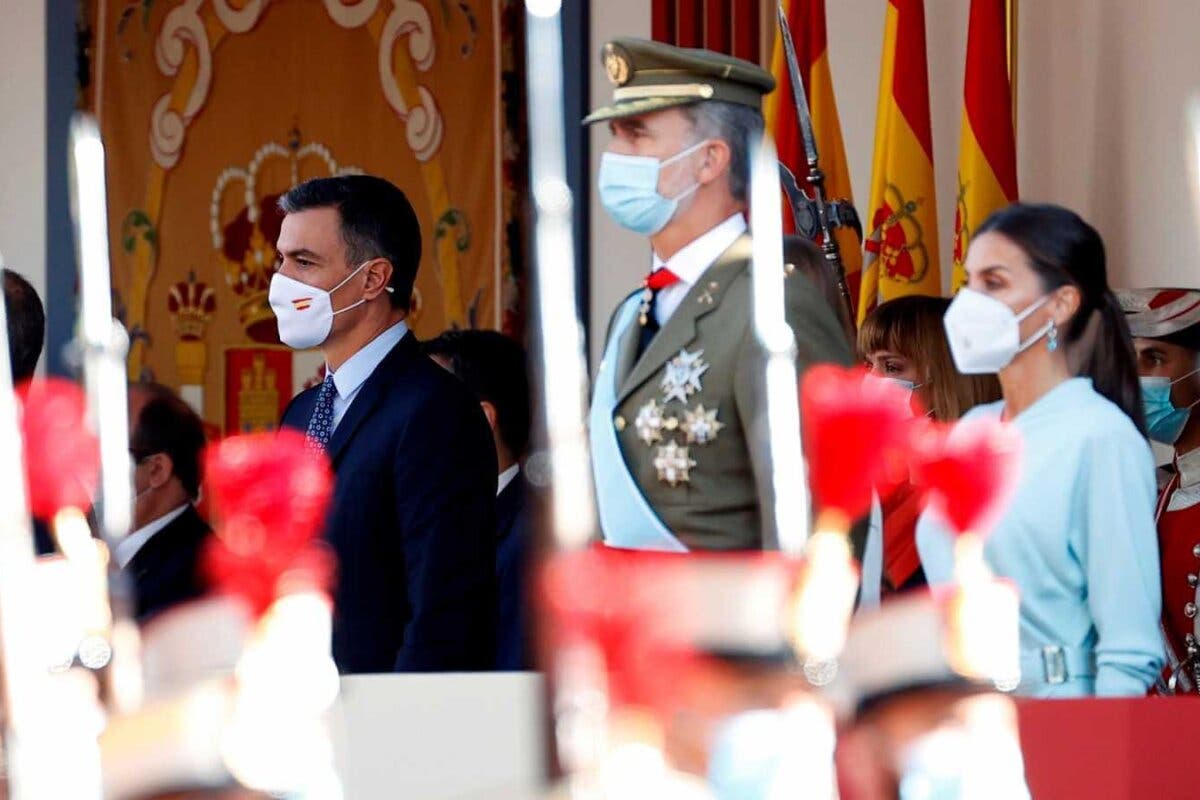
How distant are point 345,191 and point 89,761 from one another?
1369 millimetres

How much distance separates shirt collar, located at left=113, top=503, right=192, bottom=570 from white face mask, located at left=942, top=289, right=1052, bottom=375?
1.02 m

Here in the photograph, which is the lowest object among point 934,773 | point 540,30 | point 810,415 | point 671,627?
point 934,773

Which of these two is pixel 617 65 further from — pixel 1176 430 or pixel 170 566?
pixel 1176 430

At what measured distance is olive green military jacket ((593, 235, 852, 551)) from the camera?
1.86 metres

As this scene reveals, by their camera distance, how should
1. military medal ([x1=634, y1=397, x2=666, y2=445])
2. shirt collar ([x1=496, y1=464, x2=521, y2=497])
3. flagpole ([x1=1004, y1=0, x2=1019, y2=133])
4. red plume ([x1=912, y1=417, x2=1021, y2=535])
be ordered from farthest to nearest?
flagpole ([x1=1004, y1=0, x2=1019, y2=133]) < shirt collar ([x1=496, y1=464, x2=521, y2=497]) < military medal ([x1=634, y1=397, x2=666, y2=445]) < red plume ([x1=912, y1=417, x2=1021, y2=535])

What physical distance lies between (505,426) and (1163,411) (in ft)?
3.09

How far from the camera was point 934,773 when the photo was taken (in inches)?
52.9

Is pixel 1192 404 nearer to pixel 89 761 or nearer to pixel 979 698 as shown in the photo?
pixel 979 698

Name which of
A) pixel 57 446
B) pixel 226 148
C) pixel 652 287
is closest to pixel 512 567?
pixel 652 287

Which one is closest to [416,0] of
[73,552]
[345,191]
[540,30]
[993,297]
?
[345,191]

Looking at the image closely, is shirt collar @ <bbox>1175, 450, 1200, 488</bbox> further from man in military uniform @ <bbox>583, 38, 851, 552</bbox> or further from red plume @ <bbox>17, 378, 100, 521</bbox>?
red plume @ <bbox>17, 378, 100, 521</bbox>

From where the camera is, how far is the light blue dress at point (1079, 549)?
1829 millimetres

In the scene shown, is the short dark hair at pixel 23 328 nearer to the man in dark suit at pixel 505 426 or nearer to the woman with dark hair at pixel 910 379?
the man in dark suit at pixel 505 426

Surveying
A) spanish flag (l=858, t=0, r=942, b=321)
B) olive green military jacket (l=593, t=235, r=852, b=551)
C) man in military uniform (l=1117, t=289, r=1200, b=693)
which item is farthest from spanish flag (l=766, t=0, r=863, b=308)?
olive green military jacket (l=593, t=235, r=852, b=551)
